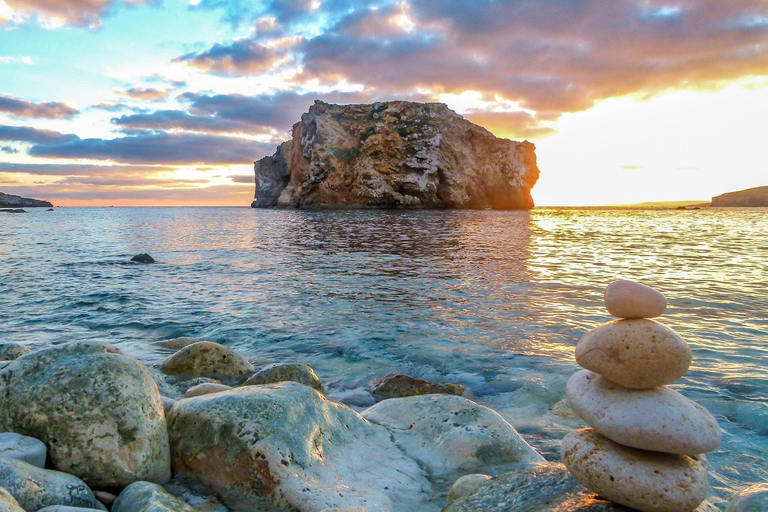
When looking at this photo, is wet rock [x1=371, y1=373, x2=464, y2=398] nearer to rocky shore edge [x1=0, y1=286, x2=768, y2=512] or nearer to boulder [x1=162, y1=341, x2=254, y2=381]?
rocky shore edge [x1=0, y1=286, x2=768, y2=512]

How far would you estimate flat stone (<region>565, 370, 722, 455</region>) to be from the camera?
9.41ft

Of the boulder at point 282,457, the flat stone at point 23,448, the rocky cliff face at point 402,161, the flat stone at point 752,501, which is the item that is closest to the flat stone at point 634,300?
the flat stone at point 752,501

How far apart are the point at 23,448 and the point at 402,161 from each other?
9404cm

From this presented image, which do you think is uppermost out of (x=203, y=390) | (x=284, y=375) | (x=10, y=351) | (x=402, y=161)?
(x=402, y=161)

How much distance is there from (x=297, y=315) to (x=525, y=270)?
407 inches

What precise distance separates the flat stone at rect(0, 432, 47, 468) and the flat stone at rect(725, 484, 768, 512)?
4962 millimetres

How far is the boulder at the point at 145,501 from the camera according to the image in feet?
9.82

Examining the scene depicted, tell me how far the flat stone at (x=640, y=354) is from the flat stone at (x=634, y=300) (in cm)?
8

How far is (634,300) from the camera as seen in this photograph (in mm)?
3189

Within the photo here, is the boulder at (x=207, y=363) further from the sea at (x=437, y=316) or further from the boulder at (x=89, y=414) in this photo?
the boulder at (x=89, y=414)

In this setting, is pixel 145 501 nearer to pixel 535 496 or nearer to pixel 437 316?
pixel 535 496

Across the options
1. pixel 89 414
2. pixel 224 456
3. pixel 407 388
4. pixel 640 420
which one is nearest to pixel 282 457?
pixel 224 456

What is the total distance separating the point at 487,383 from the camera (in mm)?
7273

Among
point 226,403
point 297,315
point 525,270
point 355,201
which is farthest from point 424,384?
point 355,201
